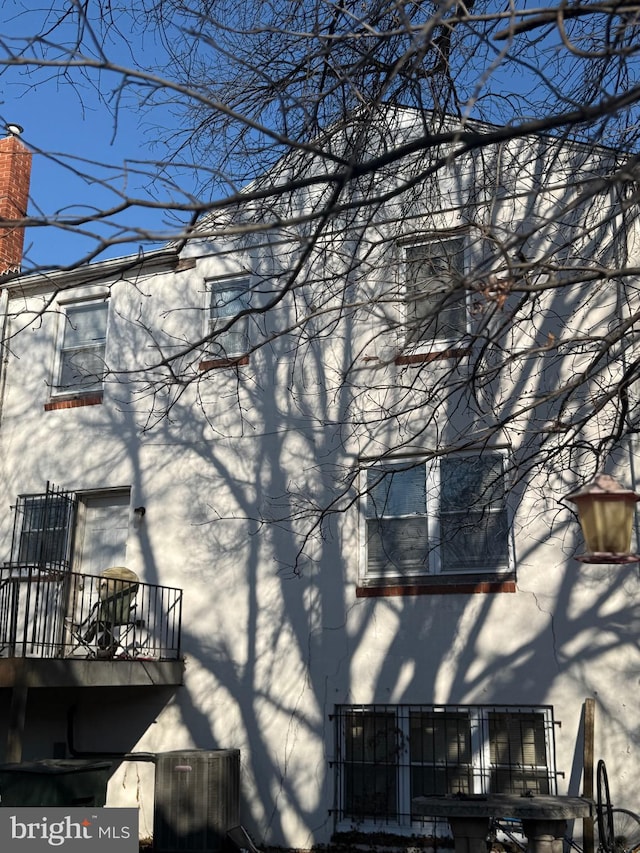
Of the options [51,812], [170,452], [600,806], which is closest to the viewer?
[51,812]

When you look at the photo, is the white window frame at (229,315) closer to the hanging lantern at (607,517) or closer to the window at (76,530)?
the window at (76,530)

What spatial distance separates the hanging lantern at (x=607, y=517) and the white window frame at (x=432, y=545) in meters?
4.85

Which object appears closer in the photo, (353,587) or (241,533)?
(353,587)

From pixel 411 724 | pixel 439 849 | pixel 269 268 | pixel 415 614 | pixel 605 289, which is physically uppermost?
pixel 269 268

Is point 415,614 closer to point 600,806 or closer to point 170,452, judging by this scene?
point 600,806

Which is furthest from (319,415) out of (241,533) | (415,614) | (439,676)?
(439,676)

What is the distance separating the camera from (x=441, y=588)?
979 cm

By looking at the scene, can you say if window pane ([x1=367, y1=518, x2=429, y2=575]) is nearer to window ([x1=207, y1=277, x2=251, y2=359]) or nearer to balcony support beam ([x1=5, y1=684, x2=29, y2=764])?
window ([x1=207, y1=277, x2=251, y2=359])

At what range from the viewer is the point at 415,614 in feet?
32.3

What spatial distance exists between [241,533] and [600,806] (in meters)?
4.75

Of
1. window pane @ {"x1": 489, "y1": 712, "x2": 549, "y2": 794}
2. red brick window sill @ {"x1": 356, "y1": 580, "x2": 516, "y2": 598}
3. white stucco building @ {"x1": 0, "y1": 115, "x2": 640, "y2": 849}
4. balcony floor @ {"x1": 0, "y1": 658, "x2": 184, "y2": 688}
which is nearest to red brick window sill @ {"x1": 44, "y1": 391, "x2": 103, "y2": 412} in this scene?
white stucco building @ {"x1": 0, "y1": 115, "x2": 640, "y2": 849}

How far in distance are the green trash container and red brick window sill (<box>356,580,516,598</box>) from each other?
3.26 meters

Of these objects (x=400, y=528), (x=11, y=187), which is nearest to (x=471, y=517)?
(x=400, y=528)

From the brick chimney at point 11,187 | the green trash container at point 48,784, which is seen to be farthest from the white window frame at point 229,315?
the green trash container at point 48,784
